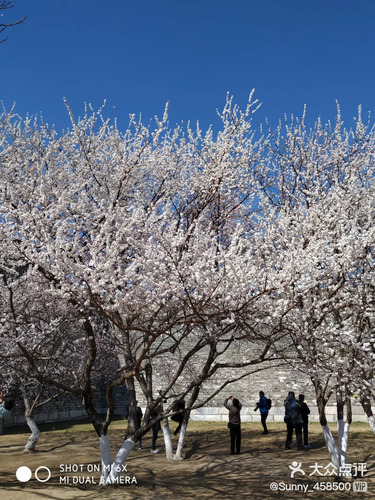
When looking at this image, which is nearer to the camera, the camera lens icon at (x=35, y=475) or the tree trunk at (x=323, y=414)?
the tree trunk at (x=323, y=414)

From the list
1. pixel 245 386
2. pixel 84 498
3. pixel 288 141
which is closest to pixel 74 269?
pixel 84 498

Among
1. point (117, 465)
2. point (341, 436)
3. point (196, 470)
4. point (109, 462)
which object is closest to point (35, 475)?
point (109, 462)

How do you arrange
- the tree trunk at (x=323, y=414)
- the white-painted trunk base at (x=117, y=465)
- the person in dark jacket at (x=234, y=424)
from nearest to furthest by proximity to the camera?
the white-painted trunk base at (x=117, y=465)
the tree trunk at (x=323, y=414)
the person in dark jacket at (x=234, y=424)

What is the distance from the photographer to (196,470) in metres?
10.4

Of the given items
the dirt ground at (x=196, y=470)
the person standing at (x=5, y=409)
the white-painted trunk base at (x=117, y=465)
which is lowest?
the dirt ground at (x=196, y=470)

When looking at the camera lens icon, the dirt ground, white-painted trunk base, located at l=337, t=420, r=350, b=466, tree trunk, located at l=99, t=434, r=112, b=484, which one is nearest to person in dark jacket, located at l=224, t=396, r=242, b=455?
the dirt ground

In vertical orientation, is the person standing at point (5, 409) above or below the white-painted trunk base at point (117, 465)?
above

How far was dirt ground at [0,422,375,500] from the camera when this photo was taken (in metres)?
7.99

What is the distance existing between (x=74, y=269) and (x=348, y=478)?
20.9 ft

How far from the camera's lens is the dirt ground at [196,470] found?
26.2 ft

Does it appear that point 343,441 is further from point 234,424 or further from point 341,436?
point 234,424

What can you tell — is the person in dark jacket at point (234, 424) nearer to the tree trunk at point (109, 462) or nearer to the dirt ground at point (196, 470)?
the dirt ground at point (196, 470)

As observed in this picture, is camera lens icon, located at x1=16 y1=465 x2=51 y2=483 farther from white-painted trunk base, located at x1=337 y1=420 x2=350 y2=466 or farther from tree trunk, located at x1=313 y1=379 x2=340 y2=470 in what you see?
white-painted trunk base, located at x1=337 y1=420 x2=350 y2=466

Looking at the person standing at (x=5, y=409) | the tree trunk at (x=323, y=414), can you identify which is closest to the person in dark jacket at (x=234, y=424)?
the tree trunk at (x=323, y=414)
